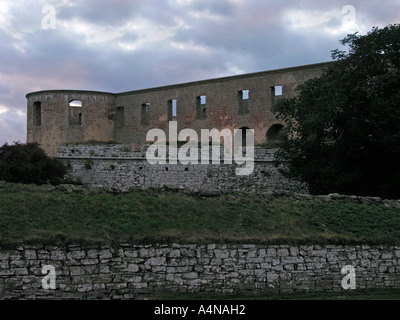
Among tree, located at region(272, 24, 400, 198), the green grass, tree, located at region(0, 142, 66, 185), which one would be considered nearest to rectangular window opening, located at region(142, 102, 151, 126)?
tree, located at region(0, 142, 66, 185)

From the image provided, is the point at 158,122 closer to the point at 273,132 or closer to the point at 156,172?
the point at 273,132

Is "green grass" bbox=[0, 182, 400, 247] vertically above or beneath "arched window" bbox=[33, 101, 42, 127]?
beneath

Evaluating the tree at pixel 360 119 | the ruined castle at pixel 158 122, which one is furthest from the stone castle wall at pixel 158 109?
the tree at pixel 360 119

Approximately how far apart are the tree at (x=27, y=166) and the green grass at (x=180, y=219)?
34.5 feet

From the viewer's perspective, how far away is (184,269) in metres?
12.5

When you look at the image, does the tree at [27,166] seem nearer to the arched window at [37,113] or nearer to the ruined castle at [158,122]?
the ruined castle at [158,122]

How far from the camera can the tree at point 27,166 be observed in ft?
83.6

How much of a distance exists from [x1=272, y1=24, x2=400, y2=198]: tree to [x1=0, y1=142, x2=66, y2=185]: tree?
12.5 m

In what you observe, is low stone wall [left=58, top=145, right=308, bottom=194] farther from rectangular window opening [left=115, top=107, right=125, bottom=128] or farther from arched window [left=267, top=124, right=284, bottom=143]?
rectangular window opening [left=115, top=107, right=125, bottom=128]

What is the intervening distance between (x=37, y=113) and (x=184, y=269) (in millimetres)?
29552

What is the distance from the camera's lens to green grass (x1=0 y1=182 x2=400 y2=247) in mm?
12531

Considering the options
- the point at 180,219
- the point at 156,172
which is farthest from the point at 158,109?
the point at 180,219

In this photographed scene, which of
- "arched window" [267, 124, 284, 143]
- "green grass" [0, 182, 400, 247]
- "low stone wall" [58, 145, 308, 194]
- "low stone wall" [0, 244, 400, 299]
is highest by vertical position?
"arched window" [267, 124, 284, 143]

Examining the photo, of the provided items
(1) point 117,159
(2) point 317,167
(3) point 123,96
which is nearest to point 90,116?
(3) point 123,96
